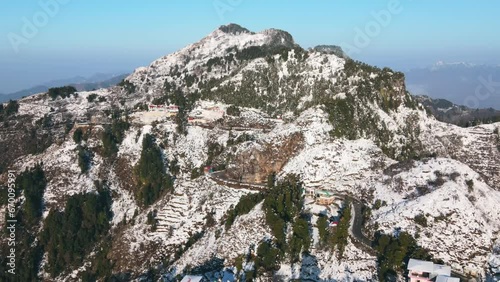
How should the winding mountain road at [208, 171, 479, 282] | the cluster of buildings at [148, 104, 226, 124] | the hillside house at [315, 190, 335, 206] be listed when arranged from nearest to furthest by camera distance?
the winding mountain road at [208, 171, 479, 282]
the hillside house at [315, 190, 335, 206]
the cluster of buildings at [148, 104, 226, 124]

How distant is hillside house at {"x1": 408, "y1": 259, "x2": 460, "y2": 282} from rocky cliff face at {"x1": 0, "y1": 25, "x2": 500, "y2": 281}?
414cm

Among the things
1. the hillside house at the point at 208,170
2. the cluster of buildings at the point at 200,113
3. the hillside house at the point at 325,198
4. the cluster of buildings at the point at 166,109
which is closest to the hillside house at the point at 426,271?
A: the hillside house at the point at 325,198

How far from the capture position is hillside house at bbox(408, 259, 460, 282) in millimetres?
36031

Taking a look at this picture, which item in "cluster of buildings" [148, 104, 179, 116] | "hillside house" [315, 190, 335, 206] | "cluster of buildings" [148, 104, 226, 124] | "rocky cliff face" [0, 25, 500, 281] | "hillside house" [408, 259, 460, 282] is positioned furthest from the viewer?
"cluster of buildings" [148, 104, 179, 116]

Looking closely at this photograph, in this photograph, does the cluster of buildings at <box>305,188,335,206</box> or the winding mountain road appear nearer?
the winding mountain road

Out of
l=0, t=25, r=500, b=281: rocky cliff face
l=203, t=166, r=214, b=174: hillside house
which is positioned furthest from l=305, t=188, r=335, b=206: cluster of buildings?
l=203, t=166, r=214, b=174: hillside house

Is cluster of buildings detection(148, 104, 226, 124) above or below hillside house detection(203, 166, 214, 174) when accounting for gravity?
above

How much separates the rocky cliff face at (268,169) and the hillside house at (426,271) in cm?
414

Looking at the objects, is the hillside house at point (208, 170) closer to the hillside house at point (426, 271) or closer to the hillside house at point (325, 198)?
the hillside house at point (325, 198)

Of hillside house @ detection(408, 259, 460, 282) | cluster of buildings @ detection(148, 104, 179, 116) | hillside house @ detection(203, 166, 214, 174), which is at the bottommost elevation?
hillside house @ detection(408, 259, 460, 282)

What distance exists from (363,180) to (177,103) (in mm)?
53433

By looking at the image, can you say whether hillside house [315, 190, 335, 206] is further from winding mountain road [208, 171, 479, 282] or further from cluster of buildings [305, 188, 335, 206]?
winding mountain road [208, 171, 479, 282]

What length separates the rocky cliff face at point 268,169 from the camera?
44.7m

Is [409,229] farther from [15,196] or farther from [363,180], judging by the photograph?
[15,196]
